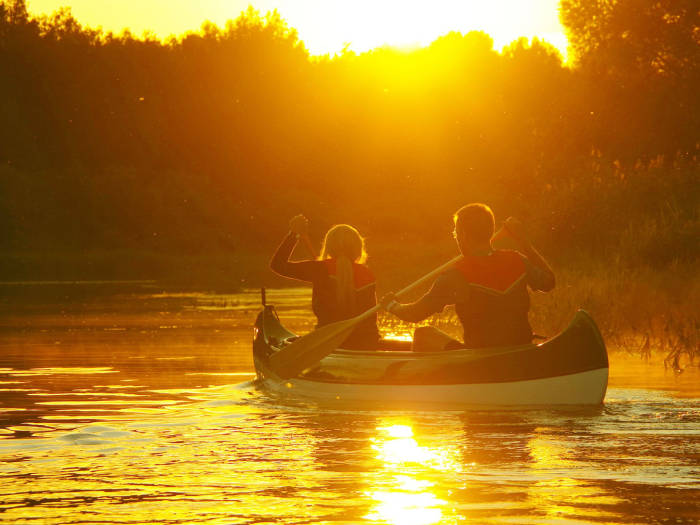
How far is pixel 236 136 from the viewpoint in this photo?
Result: 2382 inches

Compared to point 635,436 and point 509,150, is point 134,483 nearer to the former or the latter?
point 635,436

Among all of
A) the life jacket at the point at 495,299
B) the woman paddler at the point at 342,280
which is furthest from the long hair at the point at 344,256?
the life jacket at the point at 495,299

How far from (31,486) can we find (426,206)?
4779 centimetres

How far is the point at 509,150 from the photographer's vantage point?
55469 millimetres

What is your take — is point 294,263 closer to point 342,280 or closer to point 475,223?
point 342,280

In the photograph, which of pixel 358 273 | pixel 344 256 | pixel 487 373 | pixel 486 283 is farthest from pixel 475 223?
pixel 358 273

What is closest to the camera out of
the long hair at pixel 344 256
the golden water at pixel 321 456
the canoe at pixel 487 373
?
the golden water at pixel 321 456

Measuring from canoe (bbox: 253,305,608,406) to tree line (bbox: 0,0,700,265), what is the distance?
1212 inches

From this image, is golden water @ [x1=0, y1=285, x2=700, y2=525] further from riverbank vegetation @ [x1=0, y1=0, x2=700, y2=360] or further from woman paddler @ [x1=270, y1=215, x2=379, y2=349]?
riverbank vegetation @ [x1=0, y1=0, x2=700, y2=360]

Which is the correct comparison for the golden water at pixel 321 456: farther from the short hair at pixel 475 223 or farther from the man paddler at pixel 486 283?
the short hair at pixel 475 223

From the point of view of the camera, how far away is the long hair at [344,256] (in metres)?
12.5

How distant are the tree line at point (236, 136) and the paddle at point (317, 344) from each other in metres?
30.0

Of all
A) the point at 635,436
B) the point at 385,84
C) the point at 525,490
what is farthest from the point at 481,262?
the point at 385,84

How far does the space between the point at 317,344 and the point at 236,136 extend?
48.7m
